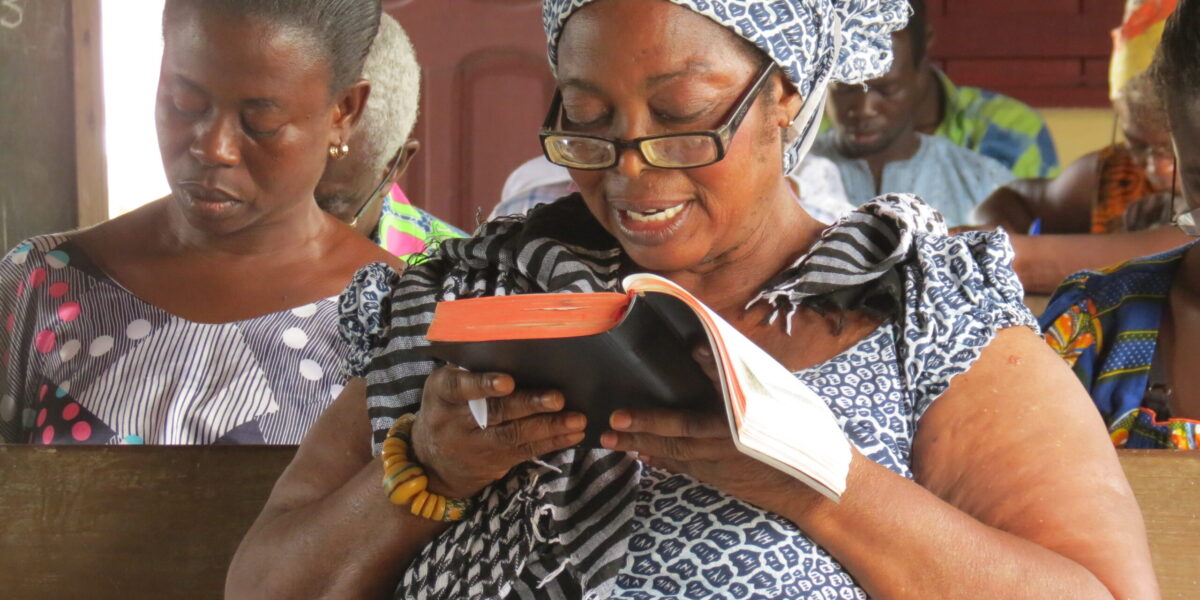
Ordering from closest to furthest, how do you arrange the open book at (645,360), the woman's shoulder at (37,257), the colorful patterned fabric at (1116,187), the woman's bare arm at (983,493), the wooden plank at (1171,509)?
the open book at (645,360) → the woman's bare arm at (983,493) → the wooden plank at (1171,509) → the woman's shoulder at (37,257) → the colorful patterned fabric at (1116,187)

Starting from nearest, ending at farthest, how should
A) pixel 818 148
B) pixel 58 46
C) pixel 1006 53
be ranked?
pixel 58 46
pixel 818 148
pixel 1006 53

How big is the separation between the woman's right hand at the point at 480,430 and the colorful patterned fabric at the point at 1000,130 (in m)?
4.15

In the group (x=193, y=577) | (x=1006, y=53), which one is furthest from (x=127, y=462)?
(x=1006, y=53)

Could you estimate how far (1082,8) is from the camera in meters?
6.23

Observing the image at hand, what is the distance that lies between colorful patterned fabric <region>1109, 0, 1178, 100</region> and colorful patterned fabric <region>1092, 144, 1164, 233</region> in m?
0.75

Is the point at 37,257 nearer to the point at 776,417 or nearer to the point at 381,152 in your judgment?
the point at 381,152

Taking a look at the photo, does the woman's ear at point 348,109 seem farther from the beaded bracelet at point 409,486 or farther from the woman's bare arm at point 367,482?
the beaded bracelet at point 409,486

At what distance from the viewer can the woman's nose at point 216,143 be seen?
2.45m

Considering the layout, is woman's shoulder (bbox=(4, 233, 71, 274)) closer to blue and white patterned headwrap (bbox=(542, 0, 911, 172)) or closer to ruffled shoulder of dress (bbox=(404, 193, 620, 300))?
ruffled shoulder of dress (bbox=(404, 193, 620, 300))

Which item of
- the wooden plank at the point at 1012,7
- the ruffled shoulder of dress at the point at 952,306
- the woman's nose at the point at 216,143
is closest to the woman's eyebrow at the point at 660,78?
the ruffled shoulder of dress at the point at 952,306

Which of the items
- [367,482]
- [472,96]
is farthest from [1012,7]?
[367,482]

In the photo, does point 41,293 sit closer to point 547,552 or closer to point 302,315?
point 302,315

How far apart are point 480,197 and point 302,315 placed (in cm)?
312

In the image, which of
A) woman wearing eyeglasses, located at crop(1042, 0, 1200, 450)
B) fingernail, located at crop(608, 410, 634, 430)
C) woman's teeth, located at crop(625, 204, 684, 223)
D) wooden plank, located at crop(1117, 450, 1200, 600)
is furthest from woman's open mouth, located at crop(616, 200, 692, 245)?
woman wearing eyeglasses, located at crop(1042, 0, 1200, 450)
